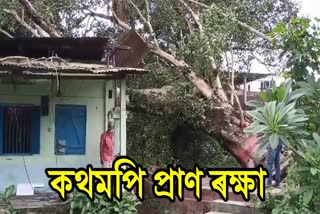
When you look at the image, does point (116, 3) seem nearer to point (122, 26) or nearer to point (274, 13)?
point (122, 26)

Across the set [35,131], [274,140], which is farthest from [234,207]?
[35,131]

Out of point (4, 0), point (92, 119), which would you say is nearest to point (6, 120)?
point (92, 119)

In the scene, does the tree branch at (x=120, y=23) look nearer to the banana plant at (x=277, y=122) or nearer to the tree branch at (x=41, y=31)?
the tree branch at (x=41, y=31)

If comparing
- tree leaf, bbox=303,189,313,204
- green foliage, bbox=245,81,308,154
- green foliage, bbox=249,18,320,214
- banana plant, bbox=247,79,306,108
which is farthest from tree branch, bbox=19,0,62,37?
tree leaf, bbox=303,189,313,204

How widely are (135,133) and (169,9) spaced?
11.4 ft

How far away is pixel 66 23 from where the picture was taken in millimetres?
14148

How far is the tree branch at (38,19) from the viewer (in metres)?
12.3

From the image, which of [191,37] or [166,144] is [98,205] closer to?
[191,37]

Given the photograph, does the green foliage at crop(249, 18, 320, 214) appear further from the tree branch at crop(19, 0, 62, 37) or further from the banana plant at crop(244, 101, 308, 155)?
the tree branch at crop(19, 0, 62, 37)

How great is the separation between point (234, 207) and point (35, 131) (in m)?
4.27

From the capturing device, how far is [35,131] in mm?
9594

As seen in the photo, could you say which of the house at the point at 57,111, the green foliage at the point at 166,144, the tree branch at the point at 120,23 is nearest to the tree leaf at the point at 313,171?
the house at the point at 57,111

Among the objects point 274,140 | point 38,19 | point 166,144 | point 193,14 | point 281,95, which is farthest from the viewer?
point 166,144

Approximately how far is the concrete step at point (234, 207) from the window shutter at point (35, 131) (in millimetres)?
3744
